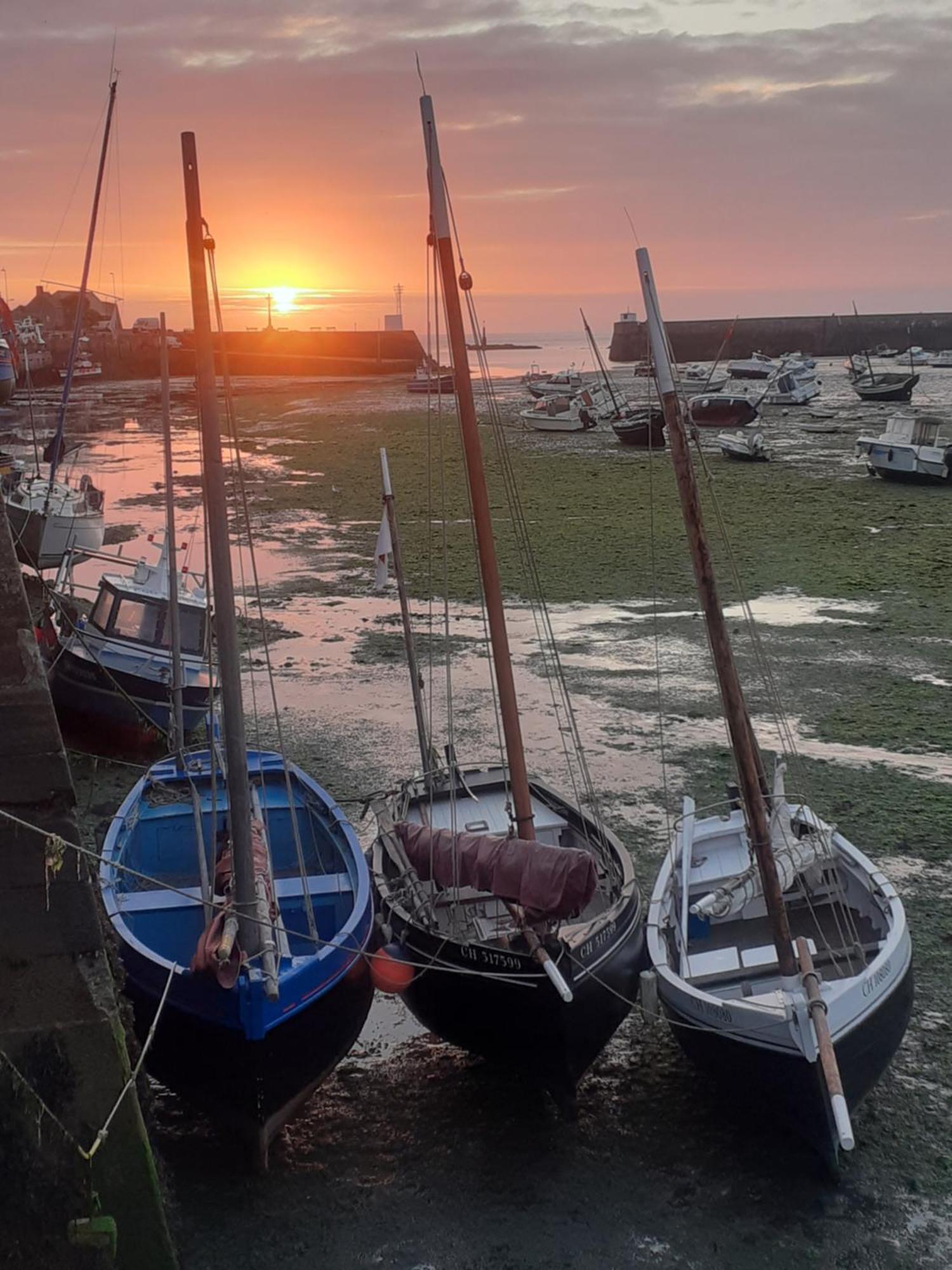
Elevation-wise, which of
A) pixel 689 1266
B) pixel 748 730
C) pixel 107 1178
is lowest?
pixel 689 1266

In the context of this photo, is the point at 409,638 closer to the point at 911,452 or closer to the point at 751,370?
the point at 911,452

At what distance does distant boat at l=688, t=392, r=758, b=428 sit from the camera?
5600cm

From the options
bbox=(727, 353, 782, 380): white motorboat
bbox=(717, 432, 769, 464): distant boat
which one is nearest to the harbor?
bbox=(717, 432, 769, 464): distant boat

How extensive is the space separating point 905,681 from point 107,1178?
16462 mm

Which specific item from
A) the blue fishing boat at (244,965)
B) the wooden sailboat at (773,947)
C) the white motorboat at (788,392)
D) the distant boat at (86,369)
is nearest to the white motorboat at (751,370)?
the white motorboat at (788,392)

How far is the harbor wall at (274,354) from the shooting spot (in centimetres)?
10919

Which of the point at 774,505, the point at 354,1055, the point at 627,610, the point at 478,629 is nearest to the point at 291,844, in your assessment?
the point at 354,1055

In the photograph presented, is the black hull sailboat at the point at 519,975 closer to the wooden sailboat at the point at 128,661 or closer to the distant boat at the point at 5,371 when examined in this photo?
the wooden sailboat at the point at 128,661

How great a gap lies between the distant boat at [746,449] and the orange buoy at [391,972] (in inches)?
1538

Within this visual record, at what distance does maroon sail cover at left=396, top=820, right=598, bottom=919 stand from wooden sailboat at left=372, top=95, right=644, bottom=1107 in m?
0.01

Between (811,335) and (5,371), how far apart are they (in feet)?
309

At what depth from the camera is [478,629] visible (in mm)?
24891

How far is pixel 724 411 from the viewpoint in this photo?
56094 mm

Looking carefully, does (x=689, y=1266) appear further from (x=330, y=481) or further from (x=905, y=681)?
(x=330, y=481)
